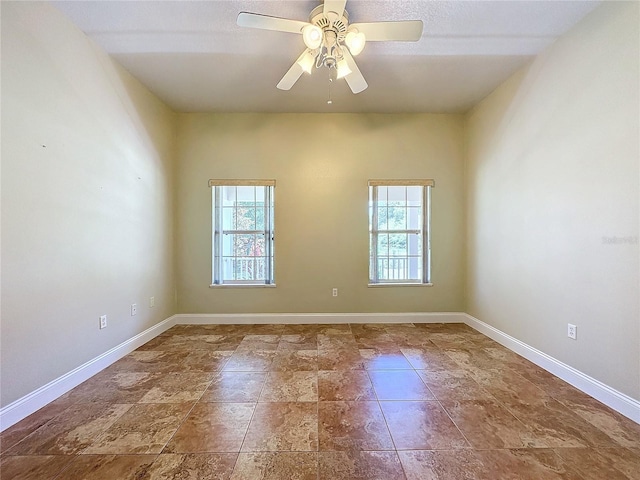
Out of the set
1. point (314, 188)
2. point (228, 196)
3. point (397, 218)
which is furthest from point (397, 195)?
point (228, 196)

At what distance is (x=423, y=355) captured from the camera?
2.70 meters

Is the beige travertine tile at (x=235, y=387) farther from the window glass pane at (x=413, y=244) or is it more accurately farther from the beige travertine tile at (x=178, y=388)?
the window glass pane at (x=413, y=244)

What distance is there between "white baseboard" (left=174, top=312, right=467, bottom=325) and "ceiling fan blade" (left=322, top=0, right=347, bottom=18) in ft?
10.5

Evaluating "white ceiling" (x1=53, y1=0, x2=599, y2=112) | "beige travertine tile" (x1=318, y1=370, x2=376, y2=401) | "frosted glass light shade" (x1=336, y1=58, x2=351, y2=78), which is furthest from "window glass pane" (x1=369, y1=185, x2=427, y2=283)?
"frosted glass light shade" (x1=336, y1=58, x2=351, y2=78)

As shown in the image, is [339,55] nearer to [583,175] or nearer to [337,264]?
[583,175]

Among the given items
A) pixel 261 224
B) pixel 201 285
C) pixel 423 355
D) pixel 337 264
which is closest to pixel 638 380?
pixel 423 355

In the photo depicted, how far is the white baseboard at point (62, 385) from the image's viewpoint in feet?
5.52

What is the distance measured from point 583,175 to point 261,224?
3.37 m

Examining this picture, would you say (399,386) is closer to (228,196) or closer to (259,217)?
(259,217)

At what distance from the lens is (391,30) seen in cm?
178

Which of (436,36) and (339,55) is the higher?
(436,36)

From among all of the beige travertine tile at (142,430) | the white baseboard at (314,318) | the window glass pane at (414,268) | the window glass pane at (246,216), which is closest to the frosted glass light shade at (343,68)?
the window glass pane at (246,216)

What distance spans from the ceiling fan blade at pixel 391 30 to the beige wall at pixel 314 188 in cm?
187

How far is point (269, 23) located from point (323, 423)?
258cm
